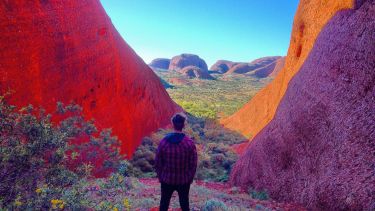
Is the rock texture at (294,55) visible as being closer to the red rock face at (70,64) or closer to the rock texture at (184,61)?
the red rock face at (70,64)

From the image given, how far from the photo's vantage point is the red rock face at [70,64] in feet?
26.5

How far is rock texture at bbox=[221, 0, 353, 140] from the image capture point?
9945 mm

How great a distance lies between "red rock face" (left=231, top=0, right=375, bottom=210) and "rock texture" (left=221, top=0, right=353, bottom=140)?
65.5 inches

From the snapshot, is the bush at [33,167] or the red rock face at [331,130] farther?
the red rock face at [331,130]

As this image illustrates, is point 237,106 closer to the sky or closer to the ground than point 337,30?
closer to the ground

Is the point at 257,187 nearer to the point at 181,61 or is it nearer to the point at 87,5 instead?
the point at 87,5

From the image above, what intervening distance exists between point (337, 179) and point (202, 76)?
6139cm

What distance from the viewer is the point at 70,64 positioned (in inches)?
387

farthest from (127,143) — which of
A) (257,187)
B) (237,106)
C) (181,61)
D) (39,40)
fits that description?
(181,61)

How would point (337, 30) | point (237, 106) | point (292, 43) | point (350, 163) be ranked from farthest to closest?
point (237, 106) < point (292, 43) < point (337, 30) < point (350, 163)

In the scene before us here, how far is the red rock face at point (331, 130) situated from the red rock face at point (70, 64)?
20.2ft

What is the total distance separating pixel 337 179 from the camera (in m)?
4.72

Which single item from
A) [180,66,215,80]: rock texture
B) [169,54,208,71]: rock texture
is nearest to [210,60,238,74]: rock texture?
[169,54,208,71]: rock texture

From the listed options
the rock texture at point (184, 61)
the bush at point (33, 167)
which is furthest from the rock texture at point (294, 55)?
the rock texture at point (184, 61)
